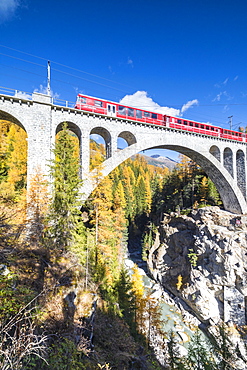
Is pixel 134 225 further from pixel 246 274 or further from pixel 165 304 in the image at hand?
pixel 246 274

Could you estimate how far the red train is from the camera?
16.2 meters

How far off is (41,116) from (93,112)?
4148mm

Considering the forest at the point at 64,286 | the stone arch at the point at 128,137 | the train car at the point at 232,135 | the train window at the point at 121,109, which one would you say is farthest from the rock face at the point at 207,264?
the train window at the point at 121,109

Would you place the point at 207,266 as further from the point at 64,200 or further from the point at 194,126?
the point at 64,200

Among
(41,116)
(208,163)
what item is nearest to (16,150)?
(41,116)

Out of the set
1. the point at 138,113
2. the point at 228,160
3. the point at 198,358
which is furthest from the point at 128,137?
the point at 198,358

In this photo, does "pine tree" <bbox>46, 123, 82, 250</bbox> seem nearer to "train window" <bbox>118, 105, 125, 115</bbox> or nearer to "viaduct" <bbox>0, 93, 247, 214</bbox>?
"viaduct" <bbox>0, 93, 247, 214</bbox>

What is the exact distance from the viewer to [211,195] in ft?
93.3

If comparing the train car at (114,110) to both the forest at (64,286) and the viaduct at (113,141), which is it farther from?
the forest at (64,286)

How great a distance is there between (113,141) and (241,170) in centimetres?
1963

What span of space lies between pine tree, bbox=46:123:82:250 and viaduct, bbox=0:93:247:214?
71.7 inches

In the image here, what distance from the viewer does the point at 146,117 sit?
63.3 ft

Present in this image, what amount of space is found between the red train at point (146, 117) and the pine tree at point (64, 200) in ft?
20.3

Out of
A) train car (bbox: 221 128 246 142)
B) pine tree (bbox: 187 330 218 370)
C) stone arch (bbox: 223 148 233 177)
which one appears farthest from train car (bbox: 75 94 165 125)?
pine tree (bbox: 187 330 218 370)
